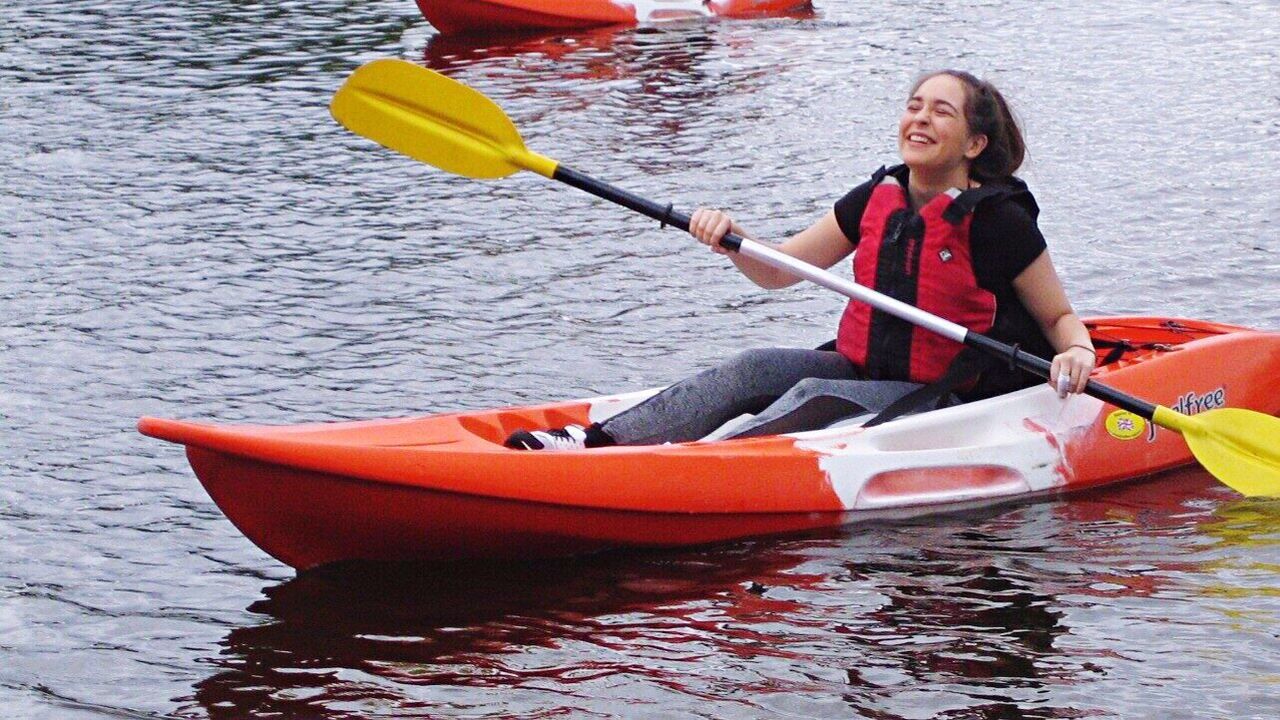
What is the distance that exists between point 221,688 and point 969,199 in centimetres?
221

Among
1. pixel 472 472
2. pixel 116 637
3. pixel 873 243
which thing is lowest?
pixel 116 637

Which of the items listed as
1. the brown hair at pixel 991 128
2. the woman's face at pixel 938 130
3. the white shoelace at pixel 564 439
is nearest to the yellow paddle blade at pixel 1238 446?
the brown hair at pixel 991 128

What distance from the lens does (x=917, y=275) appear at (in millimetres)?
4625

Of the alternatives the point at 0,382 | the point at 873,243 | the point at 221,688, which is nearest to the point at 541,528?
the point at 221,688

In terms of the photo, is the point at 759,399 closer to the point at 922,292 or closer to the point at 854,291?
the point at 854,291

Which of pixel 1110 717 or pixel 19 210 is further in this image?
pixel 19 210

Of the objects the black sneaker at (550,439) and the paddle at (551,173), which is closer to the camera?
the black sneaker at (550,439)

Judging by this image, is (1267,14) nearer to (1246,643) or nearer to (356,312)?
(356,312)

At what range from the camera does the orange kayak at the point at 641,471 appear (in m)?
3.99

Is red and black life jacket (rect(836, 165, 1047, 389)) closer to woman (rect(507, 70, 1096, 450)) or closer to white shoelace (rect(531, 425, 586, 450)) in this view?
woman (rect(507, 70, 1096, 450))

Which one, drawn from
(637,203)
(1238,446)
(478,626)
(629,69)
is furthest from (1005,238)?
(629,69)

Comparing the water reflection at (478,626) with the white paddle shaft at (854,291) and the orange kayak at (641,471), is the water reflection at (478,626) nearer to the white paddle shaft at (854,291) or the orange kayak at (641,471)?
the orange kayak at (641,471)

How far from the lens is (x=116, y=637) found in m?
4.04

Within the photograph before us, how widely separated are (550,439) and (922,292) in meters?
1.06
